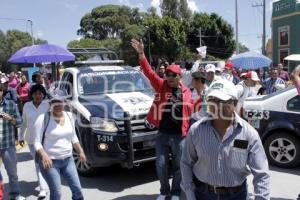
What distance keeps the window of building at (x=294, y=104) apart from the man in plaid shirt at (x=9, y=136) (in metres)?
4.45

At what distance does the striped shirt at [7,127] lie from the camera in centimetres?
563

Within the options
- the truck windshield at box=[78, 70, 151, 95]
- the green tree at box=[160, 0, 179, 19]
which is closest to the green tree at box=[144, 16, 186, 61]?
the green tree at box=[160, 0, 179, 19]

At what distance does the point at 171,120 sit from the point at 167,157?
0.51 m

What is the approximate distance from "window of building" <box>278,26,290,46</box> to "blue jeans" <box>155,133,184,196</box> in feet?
114

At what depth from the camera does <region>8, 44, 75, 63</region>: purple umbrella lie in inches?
344

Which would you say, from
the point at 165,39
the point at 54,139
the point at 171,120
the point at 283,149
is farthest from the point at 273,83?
the point at 165,39

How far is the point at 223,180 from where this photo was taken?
290 cm

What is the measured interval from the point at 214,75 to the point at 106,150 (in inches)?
78.0

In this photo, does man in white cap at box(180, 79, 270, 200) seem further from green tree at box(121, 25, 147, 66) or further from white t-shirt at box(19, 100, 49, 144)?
green tree at box(121, 25, 147, 66)

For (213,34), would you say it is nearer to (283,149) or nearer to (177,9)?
(177,9)

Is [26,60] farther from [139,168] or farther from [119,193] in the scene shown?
[119,193]

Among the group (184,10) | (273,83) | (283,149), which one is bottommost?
(283,149)

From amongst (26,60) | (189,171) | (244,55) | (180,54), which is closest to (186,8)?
(180,54)

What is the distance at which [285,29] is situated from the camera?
38.4 m
